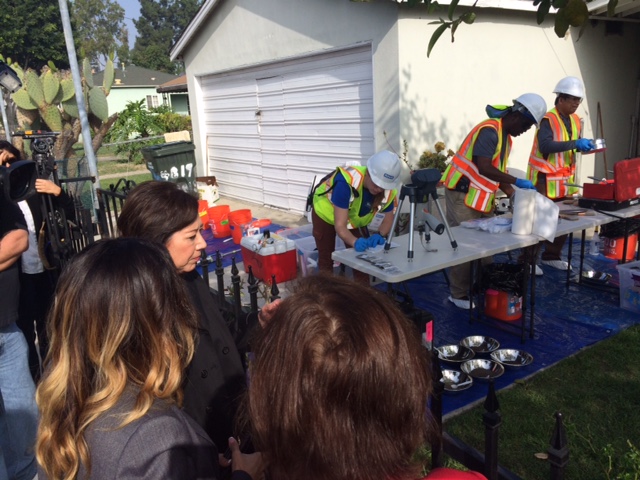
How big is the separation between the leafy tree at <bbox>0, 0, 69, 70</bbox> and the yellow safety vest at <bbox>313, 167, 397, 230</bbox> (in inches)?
1499

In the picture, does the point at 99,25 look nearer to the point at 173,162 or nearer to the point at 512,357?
the point at 173,162

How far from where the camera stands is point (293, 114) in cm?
941

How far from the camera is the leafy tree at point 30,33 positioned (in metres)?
35.4

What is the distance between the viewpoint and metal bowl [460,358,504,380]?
3.77 meters

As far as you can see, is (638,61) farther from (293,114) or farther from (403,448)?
(403,448)

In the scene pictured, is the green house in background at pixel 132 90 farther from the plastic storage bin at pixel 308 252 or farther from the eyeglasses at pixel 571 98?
the eyeglasses at pixel 571 98

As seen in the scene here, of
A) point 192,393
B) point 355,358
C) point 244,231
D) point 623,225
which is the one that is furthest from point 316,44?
point 355,358

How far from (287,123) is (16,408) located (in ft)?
24.6

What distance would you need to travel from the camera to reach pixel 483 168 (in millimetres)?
4719

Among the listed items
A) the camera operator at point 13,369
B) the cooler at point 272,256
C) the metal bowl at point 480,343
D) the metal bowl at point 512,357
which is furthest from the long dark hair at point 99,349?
the cooler at point 272,256

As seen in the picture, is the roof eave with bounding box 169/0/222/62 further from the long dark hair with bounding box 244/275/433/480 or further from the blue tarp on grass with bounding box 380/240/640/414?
the long dark hair with bounding box 244/275/433/480

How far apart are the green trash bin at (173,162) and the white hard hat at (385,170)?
7521 mm

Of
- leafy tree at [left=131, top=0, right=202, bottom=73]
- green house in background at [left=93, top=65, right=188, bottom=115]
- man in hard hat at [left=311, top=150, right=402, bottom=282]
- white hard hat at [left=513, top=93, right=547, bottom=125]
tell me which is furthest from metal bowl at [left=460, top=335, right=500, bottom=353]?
leafy tree at [left=131, top=0, right=202, bottom=73]

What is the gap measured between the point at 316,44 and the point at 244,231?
3.26m
